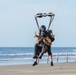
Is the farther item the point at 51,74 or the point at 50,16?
the point at 51,74

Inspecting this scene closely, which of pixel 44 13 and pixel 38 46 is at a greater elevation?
pixel 44 13

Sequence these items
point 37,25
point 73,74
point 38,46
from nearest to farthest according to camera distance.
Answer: point 37,25
point 38,46
point 73,74

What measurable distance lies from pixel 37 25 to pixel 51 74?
11.0 ft

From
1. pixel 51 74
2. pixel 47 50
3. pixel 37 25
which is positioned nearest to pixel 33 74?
pixel 51 74

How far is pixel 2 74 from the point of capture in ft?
60.2

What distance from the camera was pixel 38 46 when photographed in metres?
16.3

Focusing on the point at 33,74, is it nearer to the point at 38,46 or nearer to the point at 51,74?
the point at 51,74

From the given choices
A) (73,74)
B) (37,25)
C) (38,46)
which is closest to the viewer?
(37,25)

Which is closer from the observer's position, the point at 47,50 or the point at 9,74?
the point at 47,50

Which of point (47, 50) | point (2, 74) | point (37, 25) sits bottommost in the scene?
point (2, 74)

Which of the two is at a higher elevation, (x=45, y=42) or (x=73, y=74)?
(x=45, y=42)

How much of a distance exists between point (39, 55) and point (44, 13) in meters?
1.90

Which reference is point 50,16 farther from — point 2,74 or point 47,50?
point 2,74

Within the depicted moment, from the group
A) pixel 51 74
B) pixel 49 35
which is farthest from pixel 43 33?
pixel 51 74
